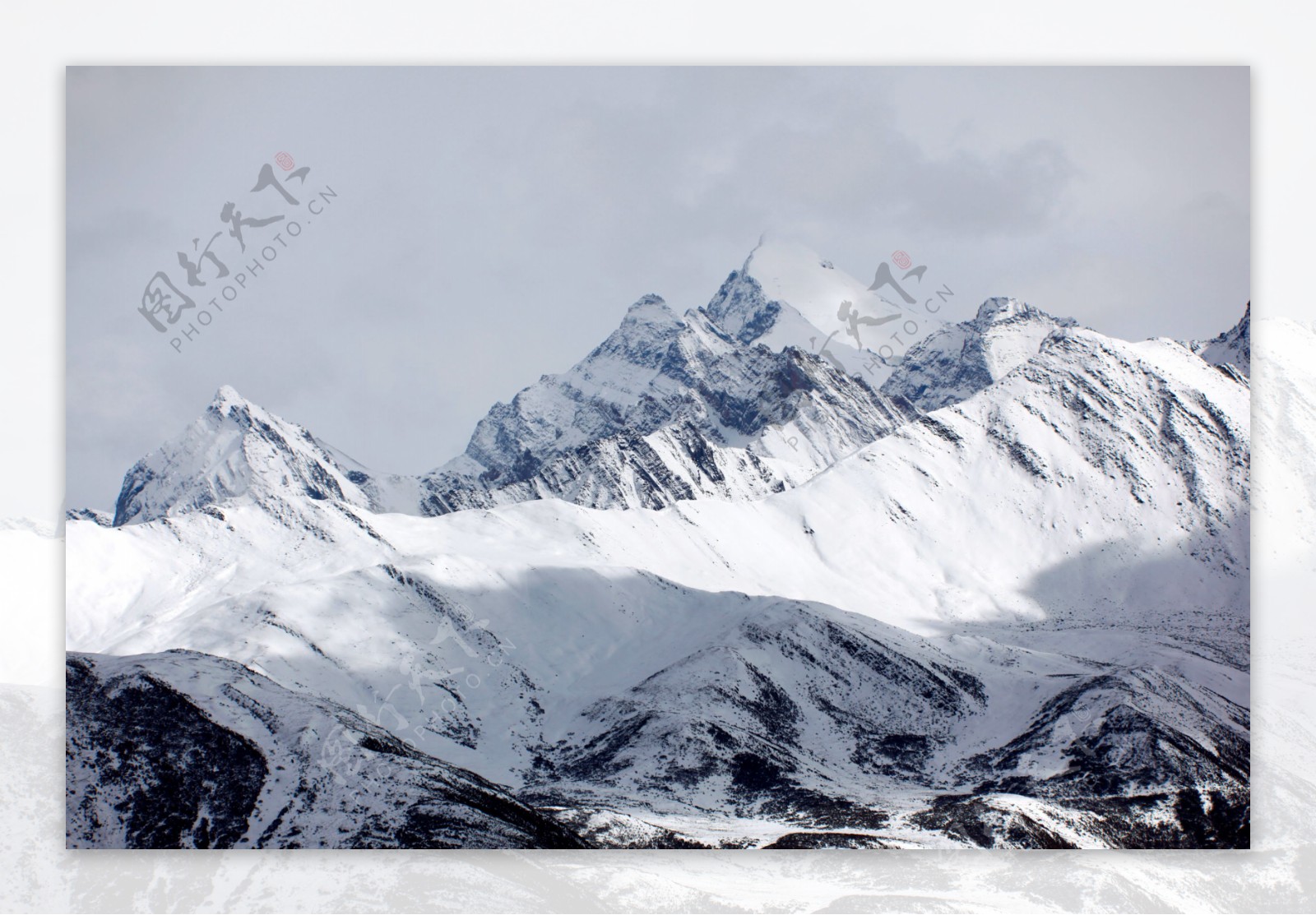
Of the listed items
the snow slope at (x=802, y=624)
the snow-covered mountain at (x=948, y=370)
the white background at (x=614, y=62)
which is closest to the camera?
the white background at (x=614, y=62)

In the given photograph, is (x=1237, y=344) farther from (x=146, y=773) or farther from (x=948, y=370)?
(x=948, y=370)

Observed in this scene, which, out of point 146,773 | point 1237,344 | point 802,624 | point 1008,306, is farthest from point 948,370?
point 146,773

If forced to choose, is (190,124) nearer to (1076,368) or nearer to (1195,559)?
(1195,559)

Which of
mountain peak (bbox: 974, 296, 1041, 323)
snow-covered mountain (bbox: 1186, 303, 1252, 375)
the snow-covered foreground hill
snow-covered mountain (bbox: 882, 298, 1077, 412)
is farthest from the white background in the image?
snow-covered mountain (bbox: 882, 298, 1077, 412)

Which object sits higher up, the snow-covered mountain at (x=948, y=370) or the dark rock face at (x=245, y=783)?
the snow-covered mountain at (x=948, y=370)

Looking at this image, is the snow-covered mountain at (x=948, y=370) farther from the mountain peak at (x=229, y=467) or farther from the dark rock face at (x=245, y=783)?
the dark rock face at (x=245, y=783)

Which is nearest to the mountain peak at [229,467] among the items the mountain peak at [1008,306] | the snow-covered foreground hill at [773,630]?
the snow-covered foreground hill at [773,630]

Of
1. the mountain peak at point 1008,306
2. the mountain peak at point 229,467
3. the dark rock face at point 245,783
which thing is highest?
the mountain peak at point 1008,306
